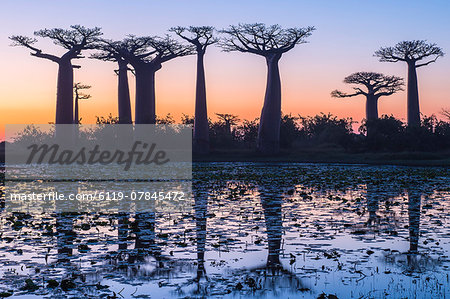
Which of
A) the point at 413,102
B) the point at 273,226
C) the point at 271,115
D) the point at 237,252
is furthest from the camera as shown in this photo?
the point at 413,102

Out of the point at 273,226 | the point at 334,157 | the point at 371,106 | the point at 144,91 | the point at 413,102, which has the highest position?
the point at 144,91

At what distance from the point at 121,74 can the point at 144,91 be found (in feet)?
27.8

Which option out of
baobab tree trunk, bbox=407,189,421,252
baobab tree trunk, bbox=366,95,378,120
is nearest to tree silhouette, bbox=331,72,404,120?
baobab tree trunk, bbox=366,95,378,120

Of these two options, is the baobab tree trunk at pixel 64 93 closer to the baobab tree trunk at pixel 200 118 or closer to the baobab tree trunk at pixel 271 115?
the baobab tree trunk at pixel 200 118

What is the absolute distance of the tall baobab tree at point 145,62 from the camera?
214ft

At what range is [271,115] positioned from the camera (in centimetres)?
5656

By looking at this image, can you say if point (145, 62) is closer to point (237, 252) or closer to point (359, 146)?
point (359, 146)

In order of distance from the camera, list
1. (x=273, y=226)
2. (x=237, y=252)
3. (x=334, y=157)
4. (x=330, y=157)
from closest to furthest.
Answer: (x=237, y=252)
(x=273, y=226)
(x=334, y=157)
(x=330, y=157)

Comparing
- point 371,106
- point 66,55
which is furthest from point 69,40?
point 371,106

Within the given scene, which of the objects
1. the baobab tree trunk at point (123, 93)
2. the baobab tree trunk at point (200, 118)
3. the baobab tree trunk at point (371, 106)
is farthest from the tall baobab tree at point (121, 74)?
the baobab tree trunk at point (371, 106)

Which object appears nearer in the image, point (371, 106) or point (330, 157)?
point (330, 157)

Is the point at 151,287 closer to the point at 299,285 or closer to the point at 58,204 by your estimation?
the point at 299,285

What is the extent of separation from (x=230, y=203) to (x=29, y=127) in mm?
56803

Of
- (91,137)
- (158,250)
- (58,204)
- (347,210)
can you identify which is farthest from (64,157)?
(158,250)
